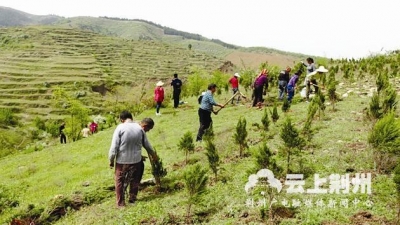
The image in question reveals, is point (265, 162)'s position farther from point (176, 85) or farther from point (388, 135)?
point (176, 85)

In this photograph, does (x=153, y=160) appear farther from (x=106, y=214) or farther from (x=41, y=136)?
(x=41, y=136)

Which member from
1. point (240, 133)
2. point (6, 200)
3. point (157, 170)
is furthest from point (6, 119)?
point (157, 170)

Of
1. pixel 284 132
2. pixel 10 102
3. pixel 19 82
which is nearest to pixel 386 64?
pixel 284 132

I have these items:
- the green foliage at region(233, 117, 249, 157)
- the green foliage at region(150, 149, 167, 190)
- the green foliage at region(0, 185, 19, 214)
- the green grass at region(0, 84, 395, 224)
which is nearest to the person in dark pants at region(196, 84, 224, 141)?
the green grass at region(0, 84, 395, 224)

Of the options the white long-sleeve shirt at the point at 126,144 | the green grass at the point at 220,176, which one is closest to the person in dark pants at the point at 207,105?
the green grass at the point at 220,176

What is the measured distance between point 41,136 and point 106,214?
42.8 meters

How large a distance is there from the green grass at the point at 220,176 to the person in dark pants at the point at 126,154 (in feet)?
1.36

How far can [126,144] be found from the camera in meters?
7.11

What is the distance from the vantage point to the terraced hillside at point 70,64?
223 feet

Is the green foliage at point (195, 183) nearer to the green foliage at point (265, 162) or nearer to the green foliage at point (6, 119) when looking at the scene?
the green foliage at point (265, 162)

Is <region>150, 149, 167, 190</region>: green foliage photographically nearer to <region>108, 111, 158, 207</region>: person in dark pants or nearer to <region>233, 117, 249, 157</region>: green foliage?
<region>108, 111, 158, 207</region>: person in dark pants

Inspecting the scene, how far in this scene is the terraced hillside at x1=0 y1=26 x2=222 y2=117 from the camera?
6788 cm

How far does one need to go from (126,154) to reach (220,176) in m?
2.06

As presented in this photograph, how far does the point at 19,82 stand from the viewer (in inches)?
2788
